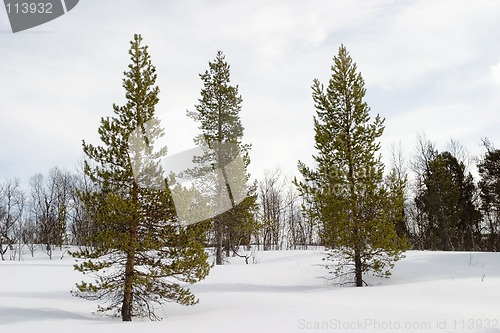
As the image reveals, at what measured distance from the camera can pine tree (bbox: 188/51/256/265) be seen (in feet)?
64.4

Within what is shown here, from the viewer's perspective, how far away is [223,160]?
1994 centimetres

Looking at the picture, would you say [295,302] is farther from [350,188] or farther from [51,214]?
[51,214]

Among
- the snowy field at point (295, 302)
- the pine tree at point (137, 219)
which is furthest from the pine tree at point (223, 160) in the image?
the pine tree at point (137, 219)

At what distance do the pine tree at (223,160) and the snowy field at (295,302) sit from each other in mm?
3674

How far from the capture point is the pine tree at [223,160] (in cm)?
1964

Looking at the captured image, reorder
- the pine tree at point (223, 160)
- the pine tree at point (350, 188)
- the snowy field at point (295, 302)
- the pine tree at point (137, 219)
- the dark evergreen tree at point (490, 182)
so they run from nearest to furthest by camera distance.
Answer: the snowy field at point (295, 302)
the pine tree at point (137, 219)
the pine tree at point (350, 188)
the pine tree at point (223, 160)
the dark evergreen tree at point (490, 182)

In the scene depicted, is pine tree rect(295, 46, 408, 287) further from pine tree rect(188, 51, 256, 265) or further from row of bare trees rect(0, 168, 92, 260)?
row of bare trees rect(0, 168, 92, 260)

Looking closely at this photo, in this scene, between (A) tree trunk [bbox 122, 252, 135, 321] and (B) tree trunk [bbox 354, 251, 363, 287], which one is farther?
(B) tree trunk [bbox 354, 251, 363, 287]

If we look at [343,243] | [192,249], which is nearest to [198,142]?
[343,243]

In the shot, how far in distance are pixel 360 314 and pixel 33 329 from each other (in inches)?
248

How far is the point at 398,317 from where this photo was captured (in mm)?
7230

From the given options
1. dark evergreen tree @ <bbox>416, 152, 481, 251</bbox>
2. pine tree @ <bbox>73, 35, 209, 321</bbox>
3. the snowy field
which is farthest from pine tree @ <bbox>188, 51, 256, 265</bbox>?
dark evergreen tree @ <bbox>416, 152, 481, 251</bbox>

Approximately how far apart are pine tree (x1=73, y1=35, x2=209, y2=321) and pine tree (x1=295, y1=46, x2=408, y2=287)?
5984 millimetres

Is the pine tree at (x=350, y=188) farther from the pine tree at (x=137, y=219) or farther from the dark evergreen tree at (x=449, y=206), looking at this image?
the dark evergreen tree at (x=449, y=206)
